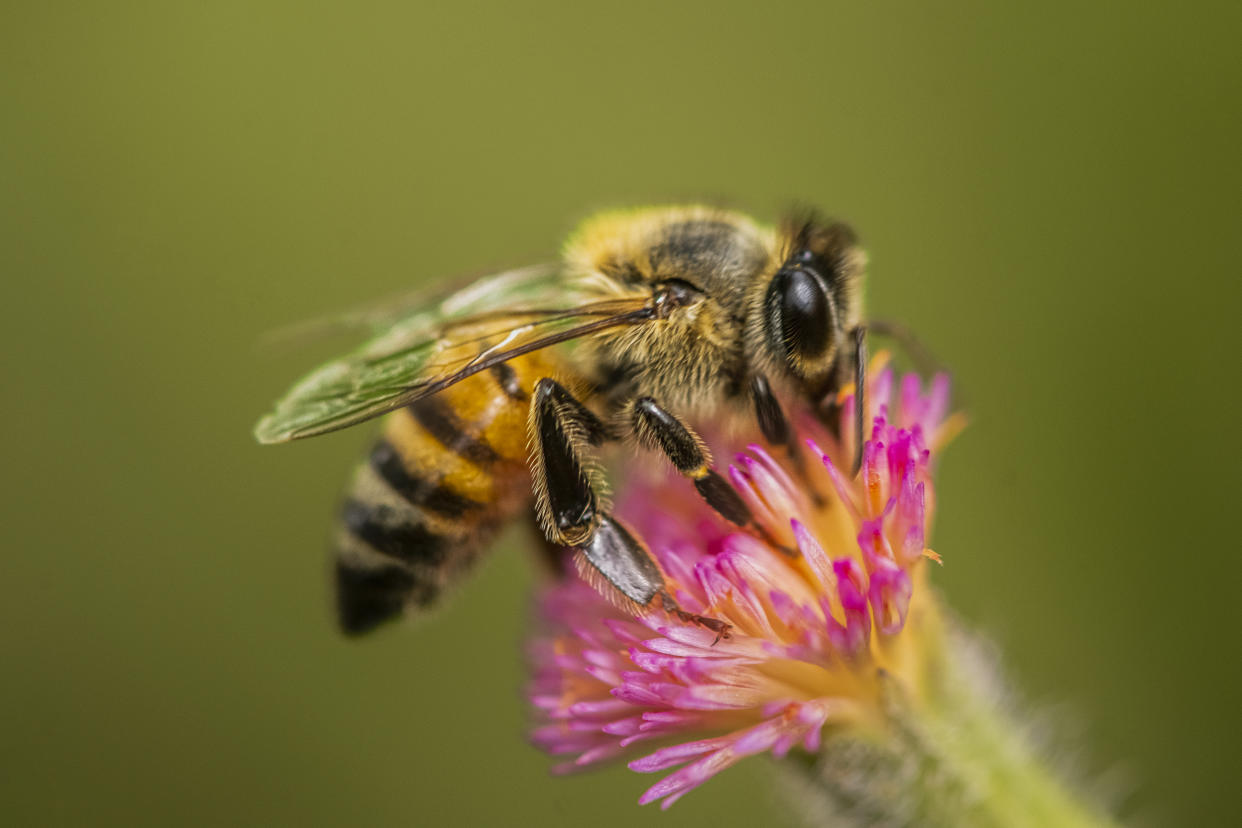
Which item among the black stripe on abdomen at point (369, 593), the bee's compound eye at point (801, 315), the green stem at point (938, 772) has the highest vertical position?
the black stripe on abdomen at point (369, 593)

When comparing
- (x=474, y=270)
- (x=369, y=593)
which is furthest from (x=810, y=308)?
(x=474, y=270)

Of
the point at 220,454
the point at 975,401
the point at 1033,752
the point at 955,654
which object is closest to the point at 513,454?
the point at 955,654

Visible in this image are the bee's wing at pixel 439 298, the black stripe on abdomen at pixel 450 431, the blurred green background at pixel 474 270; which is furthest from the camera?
the blurred green background at pixel 474 270

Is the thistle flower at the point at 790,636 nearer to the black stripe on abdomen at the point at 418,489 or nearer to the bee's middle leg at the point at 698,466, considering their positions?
the bee's middle leg at the point at 698,466

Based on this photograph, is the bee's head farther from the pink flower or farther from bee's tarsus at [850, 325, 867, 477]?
the pink flower

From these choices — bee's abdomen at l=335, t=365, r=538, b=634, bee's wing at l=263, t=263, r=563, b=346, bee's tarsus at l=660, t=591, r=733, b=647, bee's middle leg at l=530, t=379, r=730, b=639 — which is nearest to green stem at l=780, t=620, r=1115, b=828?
bee's tarsus at l=660, t=591, r=733, b=647

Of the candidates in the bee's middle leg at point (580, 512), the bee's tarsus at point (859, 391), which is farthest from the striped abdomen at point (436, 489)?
the bee's tarsus at point (859, 391)

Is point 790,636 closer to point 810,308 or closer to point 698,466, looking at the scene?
point 698,466
